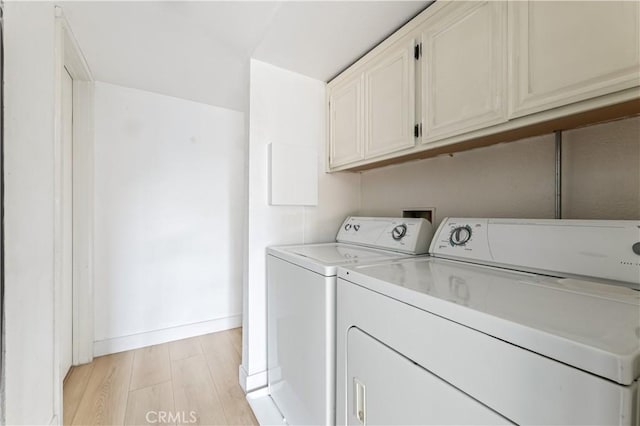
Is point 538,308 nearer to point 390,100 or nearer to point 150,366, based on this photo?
point 390,100

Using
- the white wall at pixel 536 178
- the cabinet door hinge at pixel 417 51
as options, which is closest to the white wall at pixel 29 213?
the cabinet door hinge at pixel 417 51

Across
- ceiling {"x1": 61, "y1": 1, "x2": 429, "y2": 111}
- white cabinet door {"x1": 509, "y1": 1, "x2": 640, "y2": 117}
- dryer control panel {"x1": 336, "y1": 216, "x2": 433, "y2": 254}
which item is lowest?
dryer control panel {"x1": 336, "y1": 216, "x2": 433, "y2": 254}

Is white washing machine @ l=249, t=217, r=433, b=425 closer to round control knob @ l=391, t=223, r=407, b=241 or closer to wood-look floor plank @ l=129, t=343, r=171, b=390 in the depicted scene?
round control knob @ l=391, t=223, r=407, b=241

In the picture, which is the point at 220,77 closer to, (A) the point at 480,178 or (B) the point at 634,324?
(A) the point at 480,178

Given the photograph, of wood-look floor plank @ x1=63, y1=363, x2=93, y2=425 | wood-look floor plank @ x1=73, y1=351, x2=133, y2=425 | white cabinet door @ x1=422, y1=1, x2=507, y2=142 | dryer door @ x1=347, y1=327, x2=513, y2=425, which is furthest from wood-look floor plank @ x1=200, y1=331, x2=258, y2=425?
white cabinet door @ x1=422, y1=1, x2=507, y2=142

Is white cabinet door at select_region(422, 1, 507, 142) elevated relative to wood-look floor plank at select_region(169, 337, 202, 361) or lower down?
elevated

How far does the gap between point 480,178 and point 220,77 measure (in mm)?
2000

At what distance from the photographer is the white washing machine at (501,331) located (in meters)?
0.45

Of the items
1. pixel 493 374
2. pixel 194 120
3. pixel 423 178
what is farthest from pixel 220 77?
pixel 493 374

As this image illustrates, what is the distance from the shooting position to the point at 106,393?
165 cm

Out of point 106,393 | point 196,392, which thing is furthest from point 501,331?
point 106,393

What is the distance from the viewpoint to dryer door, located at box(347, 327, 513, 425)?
616mm

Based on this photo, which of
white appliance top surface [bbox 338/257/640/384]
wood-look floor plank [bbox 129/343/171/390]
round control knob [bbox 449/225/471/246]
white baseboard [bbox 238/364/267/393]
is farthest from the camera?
wood-look floor plank [bbox 129/343/171/390]

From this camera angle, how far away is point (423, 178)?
1.67 meters
